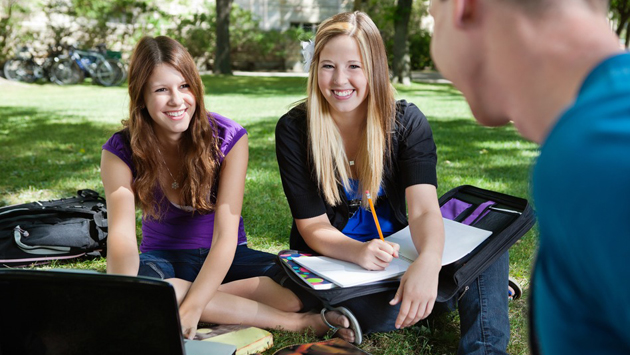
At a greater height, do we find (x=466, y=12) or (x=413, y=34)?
(x=466, y=12)

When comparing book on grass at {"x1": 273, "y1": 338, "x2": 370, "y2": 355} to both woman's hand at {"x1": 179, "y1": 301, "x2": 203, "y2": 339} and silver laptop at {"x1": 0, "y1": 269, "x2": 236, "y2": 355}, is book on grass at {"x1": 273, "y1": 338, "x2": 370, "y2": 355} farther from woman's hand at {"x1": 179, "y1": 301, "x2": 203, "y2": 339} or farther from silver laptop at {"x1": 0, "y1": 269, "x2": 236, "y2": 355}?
silver laptop at {"x1": 0, "y1": 269, "x2": 236, "y2": 355}

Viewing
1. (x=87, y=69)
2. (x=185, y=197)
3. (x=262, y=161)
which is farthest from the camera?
(x=87, y=69)

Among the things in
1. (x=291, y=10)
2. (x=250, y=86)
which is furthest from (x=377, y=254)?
(x=291, y=10)

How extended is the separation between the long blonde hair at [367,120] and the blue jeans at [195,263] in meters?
0.42

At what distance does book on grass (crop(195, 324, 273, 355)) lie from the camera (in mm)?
2297

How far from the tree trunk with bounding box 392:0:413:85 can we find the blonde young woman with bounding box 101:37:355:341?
1367 centimetres

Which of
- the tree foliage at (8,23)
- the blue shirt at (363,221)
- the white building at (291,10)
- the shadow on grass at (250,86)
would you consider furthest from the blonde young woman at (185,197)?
the white building at (291,10)

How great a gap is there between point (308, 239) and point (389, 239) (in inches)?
13.3

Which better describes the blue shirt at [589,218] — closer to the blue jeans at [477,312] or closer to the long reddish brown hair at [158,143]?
the blue jeans at [477,312]

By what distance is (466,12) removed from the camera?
2.17 feet

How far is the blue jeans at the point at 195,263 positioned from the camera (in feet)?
8.75

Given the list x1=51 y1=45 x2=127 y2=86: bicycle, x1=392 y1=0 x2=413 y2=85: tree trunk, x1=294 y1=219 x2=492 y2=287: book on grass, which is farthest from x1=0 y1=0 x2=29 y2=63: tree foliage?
x1=294 y1=219 x2=492 y2=287: book on grass

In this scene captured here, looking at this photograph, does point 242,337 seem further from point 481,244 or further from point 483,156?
point 483,156

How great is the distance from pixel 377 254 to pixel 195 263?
905 millimetres
